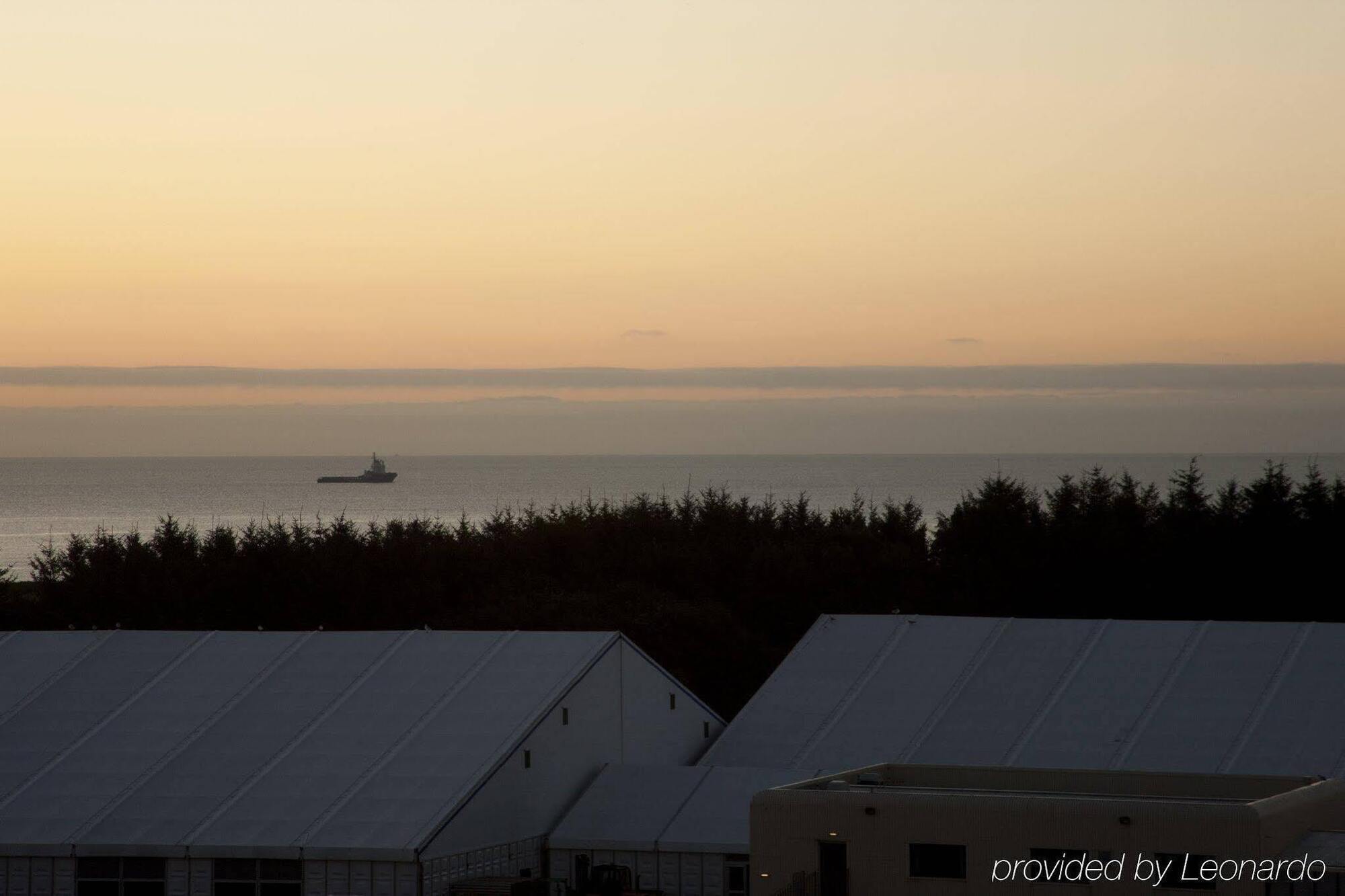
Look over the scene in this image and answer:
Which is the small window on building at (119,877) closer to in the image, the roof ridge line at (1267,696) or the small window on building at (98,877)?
the small window on building at (98,877)

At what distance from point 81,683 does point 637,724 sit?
13.0m

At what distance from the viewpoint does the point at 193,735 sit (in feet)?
113

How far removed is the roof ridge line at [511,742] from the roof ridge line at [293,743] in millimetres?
4384

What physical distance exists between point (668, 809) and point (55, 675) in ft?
51.3

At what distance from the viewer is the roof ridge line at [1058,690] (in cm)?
3478

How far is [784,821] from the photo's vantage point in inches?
1040

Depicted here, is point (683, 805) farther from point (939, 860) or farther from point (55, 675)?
point (55, 675)

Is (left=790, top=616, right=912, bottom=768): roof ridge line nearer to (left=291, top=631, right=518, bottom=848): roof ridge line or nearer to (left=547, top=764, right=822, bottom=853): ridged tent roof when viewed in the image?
(left=547, top=764, right=822, bottom=853): ridged tent roof

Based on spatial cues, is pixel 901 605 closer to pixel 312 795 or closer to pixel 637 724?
pixel 637 724

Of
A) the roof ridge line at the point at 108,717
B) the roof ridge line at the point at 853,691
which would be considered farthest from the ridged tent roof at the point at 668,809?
the roof ridge line at the point at 108,717

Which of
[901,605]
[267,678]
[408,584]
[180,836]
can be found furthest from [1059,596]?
[180,836]

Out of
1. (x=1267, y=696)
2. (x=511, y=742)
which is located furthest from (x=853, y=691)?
(x=511, y=742)

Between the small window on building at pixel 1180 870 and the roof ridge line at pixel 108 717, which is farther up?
the roof ridge line at pixel 108 717

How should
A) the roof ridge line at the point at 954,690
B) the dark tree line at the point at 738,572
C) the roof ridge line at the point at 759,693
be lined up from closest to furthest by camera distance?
1. the roof ridge line at the point at 954,690
2. the roof ridge line at the point at 759,693
3. the dark tree line at the point at 738,572
